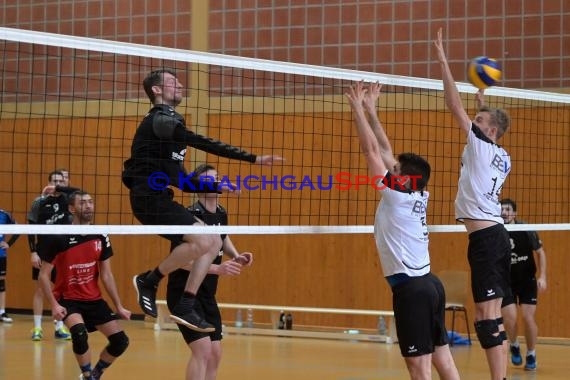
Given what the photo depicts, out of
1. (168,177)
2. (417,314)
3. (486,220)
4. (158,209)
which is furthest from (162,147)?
(486,220)

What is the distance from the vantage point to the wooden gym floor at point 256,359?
10.8 meters

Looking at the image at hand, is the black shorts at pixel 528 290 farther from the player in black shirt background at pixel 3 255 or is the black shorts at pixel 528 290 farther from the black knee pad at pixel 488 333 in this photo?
the player in black shirt background at pixel 3 255

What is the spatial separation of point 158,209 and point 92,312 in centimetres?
193

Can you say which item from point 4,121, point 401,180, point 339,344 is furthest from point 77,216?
point 4,121

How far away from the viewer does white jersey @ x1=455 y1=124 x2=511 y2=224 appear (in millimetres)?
7914

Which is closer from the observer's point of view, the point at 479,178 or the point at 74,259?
the point at 479,178

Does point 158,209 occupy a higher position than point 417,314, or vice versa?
point 158,209

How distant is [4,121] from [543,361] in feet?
33.7

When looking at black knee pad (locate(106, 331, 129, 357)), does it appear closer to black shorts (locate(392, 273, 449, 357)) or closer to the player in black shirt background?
black shorts (locate(392, 273, 449, 357))

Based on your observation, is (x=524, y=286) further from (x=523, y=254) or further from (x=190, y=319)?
(x=190, y=319)

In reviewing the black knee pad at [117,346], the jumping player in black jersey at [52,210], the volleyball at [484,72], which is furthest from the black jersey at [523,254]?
the jumping player in black jersey at [52,210]

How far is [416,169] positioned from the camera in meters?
6.91

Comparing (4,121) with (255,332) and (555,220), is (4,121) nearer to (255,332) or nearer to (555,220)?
(255,332)

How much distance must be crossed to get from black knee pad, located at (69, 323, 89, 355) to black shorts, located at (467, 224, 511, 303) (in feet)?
11.6
